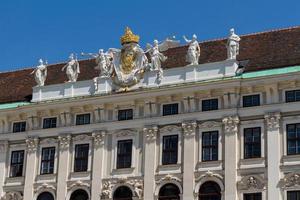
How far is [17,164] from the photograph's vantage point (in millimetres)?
45344

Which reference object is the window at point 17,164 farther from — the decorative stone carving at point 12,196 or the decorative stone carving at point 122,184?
the decorative stone carving at point 122,184

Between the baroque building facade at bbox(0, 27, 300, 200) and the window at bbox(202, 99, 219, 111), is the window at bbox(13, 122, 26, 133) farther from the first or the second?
the window at bbox(202, 99, 219, 111)

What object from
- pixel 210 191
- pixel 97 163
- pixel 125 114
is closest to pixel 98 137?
pixel 97 163

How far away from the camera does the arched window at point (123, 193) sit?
41562mm

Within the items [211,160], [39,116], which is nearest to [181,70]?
[211,160]

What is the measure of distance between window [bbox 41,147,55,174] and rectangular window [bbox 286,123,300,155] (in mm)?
13456

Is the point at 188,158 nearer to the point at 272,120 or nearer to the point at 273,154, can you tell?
the point at 273,154

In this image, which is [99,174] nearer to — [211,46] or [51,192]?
[51,192]

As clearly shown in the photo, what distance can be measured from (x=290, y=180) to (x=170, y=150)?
6.64 meters

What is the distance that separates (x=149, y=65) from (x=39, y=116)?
7.18 meters

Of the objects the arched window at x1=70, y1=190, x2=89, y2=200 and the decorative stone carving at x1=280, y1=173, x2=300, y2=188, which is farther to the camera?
the arched window at x1=70, y1=190, x2=89, y2=200

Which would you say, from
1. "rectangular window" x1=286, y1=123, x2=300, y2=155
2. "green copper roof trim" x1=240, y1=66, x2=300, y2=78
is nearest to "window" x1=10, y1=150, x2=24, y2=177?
"green copper roof trim" x1=240, y1=66, x2=300, y2=78

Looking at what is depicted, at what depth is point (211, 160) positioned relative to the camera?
39812mm

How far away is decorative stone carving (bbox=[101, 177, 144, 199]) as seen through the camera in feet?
135
